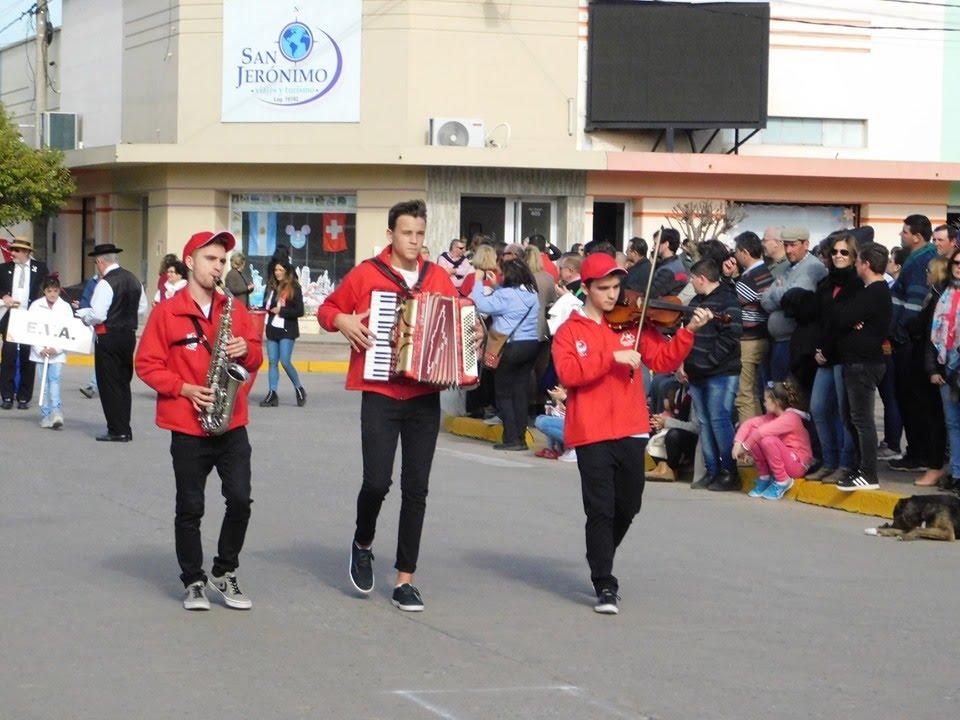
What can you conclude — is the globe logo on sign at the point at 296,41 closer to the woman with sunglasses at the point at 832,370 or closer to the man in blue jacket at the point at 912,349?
the man in blue jacket at the point at 912,349

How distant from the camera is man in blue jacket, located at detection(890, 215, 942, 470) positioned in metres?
13.6

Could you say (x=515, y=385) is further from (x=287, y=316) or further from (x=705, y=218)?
(x=705, y=218)

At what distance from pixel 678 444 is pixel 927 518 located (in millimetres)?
3519

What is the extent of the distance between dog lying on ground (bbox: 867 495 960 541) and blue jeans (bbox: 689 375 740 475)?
93.1 inches

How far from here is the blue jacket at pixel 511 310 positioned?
1636cm

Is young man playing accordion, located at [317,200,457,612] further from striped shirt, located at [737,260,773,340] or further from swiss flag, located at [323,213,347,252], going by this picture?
swiss flag, located at [323,213,347,252]

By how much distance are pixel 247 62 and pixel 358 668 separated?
27.0m

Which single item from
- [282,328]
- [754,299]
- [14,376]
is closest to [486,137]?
[282,328]

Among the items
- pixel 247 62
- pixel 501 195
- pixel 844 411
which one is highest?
pixel 247 62

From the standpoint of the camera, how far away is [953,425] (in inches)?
482

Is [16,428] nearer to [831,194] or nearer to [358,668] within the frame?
[358,668]

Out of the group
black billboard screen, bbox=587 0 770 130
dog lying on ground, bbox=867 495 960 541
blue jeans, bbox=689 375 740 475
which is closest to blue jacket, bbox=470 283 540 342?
blue jeans, bbox=689 375 740 475

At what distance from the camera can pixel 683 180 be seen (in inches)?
1302

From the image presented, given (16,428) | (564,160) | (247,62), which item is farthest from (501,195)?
(16,428)
